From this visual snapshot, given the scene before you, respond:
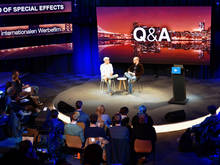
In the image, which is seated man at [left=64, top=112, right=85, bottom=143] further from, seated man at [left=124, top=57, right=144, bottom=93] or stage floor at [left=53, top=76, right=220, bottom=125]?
seated man at [left=124, top=57, right=144, bottom=93]

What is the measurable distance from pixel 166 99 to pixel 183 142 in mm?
2988

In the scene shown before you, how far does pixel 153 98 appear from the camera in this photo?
1047 centimetres

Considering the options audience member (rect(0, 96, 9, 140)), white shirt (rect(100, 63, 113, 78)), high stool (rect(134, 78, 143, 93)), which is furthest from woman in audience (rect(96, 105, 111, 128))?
high stool (rect(134, 78, 143, 93))

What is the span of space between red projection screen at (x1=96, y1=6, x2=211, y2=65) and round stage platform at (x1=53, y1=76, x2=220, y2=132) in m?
0.91

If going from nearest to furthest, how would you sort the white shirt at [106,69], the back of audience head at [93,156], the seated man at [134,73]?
1. the back of audience head at [93,156]
2. the seated man at [134,73]
3. the white shirt at [106,69]

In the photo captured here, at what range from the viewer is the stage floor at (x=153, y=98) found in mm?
9445

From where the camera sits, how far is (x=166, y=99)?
1036cm

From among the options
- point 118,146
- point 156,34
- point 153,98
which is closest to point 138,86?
point 153,98

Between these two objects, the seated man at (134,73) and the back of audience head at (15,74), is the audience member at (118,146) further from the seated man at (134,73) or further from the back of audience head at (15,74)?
the seated man at (134,73)

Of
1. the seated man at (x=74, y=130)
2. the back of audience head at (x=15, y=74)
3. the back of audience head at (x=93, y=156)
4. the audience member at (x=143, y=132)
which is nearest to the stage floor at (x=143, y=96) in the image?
the back of audience head at (x=15, y=74)

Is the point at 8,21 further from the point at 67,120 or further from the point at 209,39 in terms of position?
the point at 209,39

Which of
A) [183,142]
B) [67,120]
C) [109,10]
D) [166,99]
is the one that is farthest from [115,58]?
[183,142]

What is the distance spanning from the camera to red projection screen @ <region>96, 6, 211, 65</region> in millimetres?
12219

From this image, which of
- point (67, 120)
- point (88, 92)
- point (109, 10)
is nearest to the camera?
point (67, 120)
